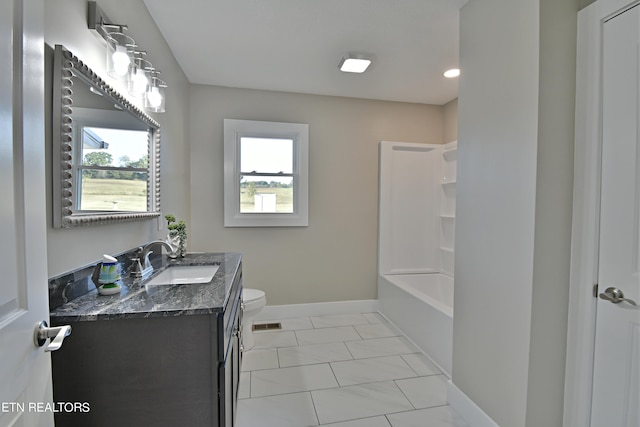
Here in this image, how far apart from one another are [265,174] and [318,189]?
0.59 metres

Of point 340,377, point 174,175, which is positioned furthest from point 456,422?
point 174,175

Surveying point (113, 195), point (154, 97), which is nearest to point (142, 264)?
point (113, 195)

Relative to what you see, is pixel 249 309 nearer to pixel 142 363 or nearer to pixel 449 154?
pixel 142 363

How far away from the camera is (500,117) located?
60.8 inches

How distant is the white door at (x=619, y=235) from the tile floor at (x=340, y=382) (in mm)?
838

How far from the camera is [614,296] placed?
4.08ft

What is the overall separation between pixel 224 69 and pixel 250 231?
155cm

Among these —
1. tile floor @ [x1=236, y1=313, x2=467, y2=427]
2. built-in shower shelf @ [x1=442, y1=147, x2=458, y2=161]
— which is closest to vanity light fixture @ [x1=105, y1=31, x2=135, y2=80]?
tile floor @ [x1=236, y1=313, x2=467, y2=427]

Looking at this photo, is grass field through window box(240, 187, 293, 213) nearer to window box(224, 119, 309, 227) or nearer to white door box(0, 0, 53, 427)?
window box(224, 119, 309, 227)

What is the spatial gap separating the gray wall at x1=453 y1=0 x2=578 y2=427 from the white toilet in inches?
62.2

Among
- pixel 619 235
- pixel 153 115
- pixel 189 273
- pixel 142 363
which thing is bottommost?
pixel 142 363

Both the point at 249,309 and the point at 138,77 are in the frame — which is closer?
the point at 138,77

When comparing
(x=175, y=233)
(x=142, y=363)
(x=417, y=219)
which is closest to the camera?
(x=142, y=363)

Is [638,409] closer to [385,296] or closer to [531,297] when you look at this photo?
[531,297]
